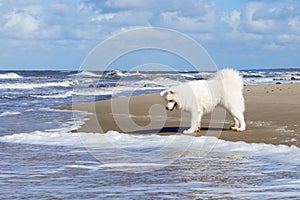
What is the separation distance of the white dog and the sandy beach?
350 mm

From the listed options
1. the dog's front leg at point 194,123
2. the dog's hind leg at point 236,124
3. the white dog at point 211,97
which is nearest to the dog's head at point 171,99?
the white dog at point 211,97

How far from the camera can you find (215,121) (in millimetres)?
13281

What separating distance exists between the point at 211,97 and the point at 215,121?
1.86m

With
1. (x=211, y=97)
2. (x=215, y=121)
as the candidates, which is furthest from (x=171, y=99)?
(x=215, y=121)

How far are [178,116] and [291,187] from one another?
890cm

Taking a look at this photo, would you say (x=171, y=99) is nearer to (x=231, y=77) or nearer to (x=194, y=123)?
(x=194, y=123)

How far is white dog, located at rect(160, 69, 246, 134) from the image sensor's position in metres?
11.5

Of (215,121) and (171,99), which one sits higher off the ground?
(171,99)

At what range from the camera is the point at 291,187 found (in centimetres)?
606

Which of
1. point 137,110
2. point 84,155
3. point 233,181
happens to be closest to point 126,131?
point 84,155

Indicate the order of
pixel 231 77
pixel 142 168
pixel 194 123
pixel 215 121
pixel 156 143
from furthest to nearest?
pixel 215 121 → pixel 231 77 → pixel 194 123 → pixel 156 143 → pixel 142 168

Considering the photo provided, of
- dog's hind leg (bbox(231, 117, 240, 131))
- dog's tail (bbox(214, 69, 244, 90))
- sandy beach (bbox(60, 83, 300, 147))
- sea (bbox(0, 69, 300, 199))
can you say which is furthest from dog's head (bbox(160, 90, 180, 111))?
dog's hind leg (bbox(231, 117, 240, 131))

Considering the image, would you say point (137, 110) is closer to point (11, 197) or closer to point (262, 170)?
point (262, 170)

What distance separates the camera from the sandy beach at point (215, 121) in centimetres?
1071
